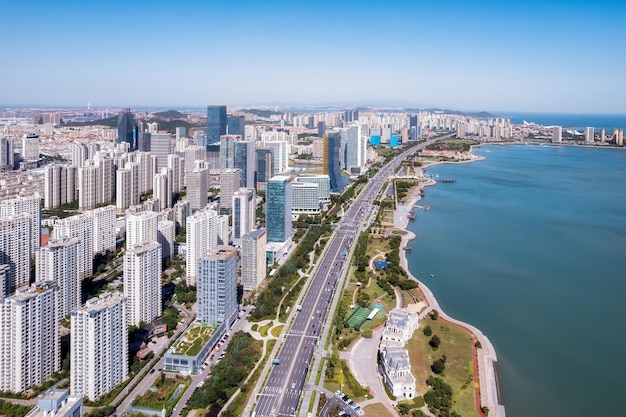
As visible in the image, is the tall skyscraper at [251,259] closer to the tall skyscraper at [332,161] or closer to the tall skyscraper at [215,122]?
the tall skyscraper at [332,161]

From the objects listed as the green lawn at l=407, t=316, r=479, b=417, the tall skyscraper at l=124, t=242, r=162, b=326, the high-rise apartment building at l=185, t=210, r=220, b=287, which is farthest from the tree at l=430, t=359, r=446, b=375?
the high-rise apartment building at l=185, t=210, r=220, b=287

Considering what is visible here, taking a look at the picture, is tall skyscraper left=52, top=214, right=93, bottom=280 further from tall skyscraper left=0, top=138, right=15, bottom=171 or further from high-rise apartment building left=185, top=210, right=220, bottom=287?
tall skyscraper left=0, top=138, right=15, bottom=171

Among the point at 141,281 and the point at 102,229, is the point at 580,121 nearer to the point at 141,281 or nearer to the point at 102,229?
the point at 102,229

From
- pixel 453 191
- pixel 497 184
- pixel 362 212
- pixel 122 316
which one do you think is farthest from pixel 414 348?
pixel 497 184

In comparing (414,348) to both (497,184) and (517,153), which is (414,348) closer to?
(497,184)

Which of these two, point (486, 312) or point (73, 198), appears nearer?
point (486, 312)
